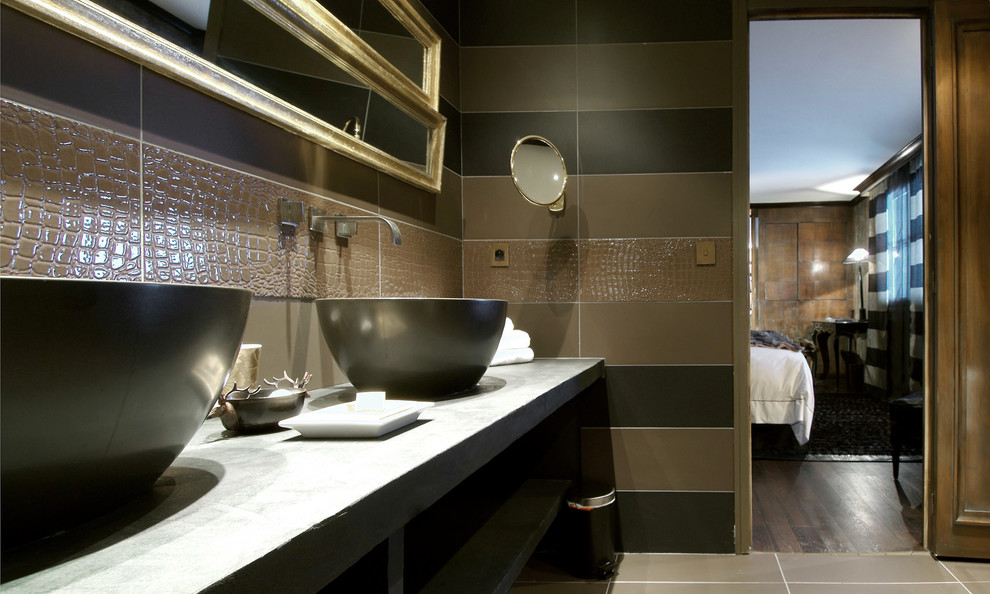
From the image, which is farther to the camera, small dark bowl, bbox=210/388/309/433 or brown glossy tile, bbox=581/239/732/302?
brown glossy tile, bbox=581/239/732/302

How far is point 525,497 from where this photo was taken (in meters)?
1.88

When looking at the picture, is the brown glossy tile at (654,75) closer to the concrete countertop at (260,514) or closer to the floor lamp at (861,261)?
the concrete countertop at (260,514)

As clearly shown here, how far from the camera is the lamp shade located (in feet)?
23.5

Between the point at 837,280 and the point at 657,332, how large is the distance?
6841 millimetres

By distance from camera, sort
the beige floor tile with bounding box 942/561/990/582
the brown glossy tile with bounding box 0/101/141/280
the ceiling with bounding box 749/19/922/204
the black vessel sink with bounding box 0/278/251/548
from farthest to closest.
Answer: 1. the ceiling with bounding box 749/19/922/204
2. the beige floor tile with bounding box 942/561/990/582
3. the brown glossy tile with bounding box 0/101/141/280
4. the black vessel sink with bounding box 0/278/251/548

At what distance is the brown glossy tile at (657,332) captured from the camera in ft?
7.81

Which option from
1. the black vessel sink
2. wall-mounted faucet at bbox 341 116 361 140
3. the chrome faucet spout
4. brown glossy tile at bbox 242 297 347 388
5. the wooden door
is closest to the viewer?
the black vessel sink

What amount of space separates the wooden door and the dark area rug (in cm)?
159

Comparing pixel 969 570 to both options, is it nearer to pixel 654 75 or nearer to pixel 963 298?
pixel 963 298

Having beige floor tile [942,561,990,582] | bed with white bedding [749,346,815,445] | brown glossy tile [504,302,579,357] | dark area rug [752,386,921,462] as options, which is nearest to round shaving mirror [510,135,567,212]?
brown glossy tile [504,302,579,357]

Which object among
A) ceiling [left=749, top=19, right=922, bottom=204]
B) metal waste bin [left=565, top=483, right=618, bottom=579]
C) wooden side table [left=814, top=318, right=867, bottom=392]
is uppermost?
ceiling [left=749, top=19, right=922, bottom=204]

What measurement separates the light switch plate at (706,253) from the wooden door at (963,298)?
0.89 meters

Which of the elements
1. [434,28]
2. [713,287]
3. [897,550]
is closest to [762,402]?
[897,550]

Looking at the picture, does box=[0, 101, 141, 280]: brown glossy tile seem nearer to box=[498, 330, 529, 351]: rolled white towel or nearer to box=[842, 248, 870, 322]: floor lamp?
box=[498, 330, 529, 351]: rolled white towel
